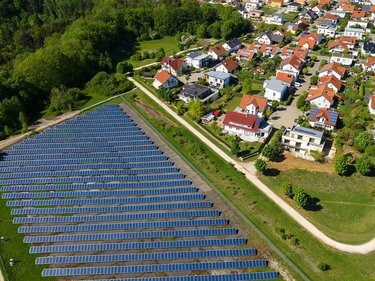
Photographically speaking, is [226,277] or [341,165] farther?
Answer: [341,165]

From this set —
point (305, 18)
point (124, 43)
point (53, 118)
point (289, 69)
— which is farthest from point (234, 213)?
point (305, 18)

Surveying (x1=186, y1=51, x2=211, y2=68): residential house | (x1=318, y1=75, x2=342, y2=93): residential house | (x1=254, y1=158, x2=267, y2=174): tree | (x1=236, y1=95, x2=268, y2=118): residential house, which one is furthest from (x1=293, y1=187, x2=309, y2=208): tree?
(x1=186, y1=51, x2=211, y2=68): residential house

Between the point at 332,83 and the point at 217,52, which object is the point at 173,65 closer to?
the point at 217,52

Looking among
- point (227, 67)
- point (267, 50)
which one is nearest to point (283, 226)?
point (227, 67)

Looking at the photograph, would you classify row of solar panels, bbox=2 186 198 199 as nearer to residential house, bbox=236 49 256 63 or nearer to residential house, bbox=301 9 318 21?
residential house, bbox=236 49 256 63

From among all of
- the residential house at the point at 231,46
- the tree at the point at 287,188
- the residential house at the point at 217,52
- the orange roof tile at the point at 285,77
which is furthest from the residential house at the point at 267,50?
the tree at the point at 287,188

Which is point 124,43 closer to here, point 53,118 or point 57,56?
point 57,56
